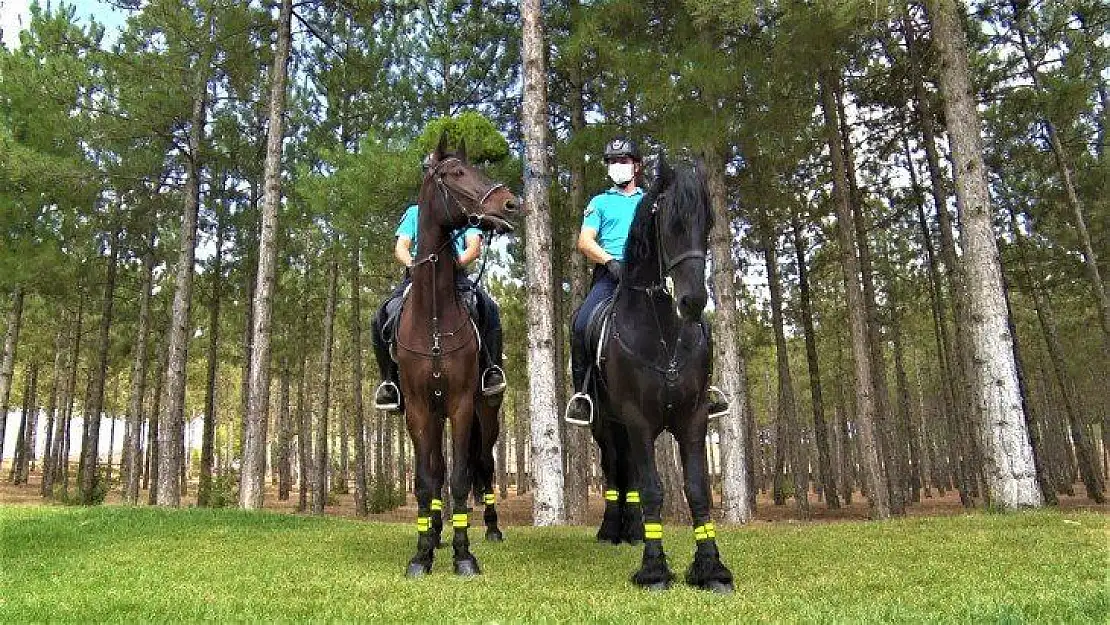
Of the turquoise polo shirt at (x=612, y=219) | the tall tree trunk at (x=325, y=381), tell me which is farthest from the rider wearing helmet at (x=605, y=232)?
the tall tree trunk at (x=325, y=381)

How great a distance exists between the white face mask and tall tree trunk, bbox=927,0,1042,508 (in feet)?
17.9

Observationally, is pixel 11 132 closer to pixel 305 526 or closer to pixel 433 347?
pixel 305 526

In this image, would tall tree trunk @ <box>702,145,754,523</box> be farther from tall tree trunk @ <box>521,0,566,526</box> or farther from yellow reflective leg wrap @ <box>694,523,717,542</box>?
yellow reflective leg wrap @ <box>694,523,717,542</box>

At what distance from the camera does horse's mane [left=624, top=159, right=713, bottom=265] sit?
4.96 metres

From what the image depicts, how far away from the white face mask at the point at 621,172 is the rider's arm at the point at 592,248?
26.8 inches

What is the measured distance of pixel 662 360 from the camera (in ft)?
18.1

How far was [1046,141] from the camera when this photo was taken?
18.8 m

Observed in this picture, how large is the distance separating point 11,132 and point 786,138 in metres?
18.8

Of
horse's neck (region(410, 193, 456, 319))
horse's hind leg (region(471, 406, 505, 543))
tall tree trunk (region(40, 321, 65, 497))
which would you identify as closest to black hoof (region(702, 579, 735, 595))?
horse's neck (region(410, 193, 456, 319))

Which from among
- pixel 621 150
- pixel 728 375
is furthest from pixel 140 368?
pixel 621 150

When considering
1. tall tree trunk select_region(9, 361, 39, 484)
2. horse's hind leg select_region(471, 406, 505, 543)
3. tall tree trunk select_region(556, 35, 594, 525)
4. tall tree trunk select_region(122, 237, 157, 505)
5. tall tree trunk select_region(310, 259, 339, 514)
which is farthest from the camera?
tall tree trunk select_region(9, 361, 39, 484)

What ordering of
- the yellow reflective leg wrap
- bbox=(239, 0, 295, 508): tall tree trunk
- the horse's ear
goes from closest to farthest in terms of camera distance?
the yellow reflective leg wrap, the horse's ear, bbox=(239, 0, 295, 508): tall tree trunk

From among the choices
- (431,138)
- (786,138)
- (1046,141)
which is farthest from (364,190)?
(1046,141)

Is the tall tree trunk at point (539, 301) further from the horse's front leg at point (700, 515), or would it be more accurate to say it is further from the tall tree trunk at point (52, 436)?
the tall tree trunk at point (52, 436)
